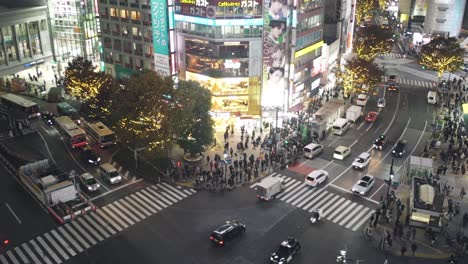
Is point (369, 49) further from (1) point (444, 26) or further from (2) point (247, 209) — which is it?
(2) point (247, 209)

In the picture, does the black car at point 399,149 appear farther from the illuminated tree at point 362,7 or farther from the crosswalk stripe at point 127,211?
the illuminated tree at point 362,7

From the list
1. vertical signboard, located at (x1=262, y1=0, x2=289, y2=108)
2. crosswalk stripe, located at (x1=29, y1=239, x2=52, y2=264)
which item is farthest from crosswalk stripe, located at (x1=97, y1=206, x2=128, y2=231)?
vertical signboard, located at (x1=262, y1=0, x2=289, y2=108)

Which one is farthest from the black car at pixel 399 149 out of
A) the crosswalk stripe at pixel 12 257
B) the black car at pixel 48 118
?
the black car at pixel 48 118

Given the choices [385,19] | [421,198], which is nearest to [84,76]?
[421,198]

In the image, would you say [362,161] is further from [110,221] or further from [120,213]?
[110,221]

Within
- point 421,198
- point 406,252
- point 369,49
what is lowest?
point 406,252

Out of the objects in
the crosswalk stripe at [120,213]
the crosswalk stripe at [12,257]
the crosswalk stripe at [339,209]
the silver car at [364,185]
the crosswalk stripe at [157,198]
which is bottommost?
the crosswalk stripe at [12,257]
